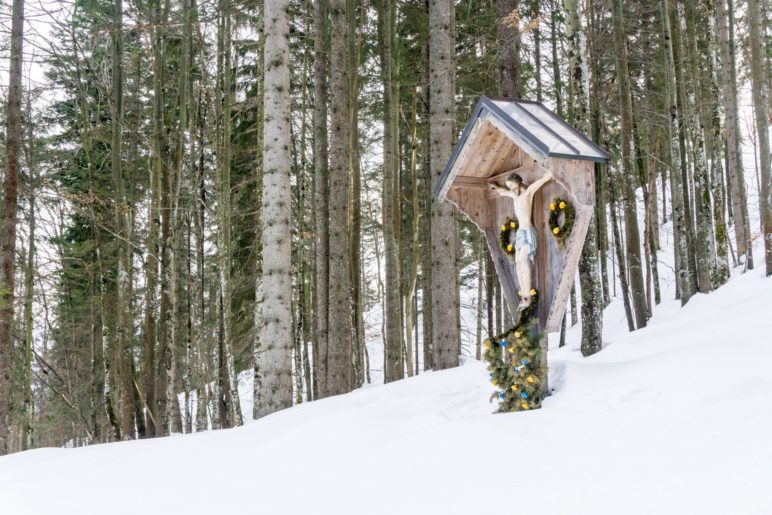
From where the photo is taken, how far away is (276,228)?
6.70m

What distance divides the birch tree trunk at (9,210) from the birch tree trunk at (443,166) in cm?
614

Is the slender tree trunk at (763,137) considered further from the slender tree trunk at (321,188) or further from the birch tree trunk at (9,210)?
the birch tree trunk at (9,210)

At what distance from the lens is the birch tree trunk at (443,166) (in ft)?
26.0

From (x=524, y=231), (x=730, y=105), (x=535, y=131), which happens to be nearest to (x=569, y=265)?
(x=524, y=231)

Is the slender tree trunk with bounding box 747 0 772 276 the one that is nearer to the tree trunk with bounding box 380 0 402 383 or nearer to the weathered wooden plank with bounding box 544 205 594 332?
the weathered wooden plank with bounding box 544 205 594 332

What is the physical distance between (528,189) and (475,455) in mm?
2601

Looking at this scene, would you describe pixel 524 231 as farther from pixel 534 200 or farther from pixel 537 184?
pixel 537 184

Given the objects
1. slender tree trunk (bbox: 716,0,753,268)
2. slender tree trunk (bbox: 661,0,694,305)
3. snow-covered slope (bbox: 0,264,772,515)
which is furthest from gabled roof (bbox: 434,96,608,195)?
slender tree trunk (bbox: 661,0,694,305)

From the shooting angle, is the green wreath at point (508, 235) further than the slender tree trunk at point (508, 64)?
No

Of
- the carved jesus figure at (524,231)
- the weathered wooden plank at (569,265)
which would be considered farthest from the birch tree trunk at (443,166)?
the weathered wooden plank at (569,265)

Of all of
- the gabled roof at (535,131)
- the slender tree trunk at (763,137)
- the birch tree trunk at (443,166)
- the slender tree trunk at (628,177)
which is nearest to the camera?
the gabled roof at (535,131)

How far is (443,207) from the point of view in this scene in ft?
26.3

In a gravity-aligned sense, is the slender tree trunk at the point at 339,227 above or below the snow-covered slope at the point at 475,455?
above

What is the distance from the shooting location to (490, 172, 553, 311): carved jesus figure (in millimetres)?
5340
